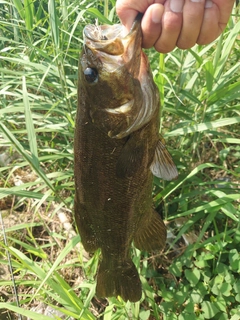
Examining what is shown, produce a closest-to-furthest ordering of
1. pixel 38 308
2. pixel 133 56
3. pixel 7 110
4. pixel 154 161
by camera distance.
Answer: pixel 133 56, pixel 154 161, pixel 7 110, pixel 38 308

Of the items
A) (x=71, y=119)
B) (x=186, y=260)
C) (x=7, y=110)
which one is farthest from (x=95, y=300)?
(x=7, y=110)

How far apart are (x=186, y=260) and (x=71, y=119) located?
1177 mm

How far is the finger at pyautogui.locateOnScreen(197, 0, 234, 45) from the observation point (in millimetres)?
1391

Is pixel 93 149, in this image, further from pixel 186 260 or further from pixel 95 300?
pixel 95 300

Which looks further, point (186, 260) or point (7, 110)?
point (186, 260)

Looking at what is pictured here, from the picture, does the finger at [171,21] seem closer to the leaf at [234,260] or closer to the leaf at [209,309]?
the leaf at [234,260]

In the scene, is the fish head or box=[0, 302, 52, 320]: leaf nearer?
the fish head

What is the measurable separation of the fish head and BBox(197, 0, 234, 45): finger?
0.25 m

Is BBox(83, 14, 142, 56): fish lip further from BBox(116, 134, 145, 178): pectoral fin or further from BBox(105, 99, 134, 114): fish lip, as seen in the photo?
BBox(116, 134, 145, 178): pectoral fin

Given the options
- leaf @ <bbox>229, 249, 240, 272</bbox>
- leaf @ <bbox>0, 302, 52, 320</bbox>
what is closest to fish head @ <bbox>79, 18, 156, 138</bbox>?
leaf @ <bbox>0, 302, 52, 320</bbox>

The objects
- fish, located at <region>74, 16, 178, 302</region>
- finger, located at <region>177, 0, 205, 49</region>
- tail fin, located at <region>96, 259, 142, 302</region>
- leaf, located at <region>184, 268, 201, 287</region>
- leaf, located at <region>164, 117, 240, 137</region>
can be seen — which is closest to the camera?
finger, located at <region>177, 0, 205, 49</region>

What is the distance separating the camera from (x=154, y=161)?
173cm

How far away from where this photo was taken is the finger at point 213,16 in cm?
139

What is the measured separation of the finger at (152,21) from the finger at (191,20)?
92mm
